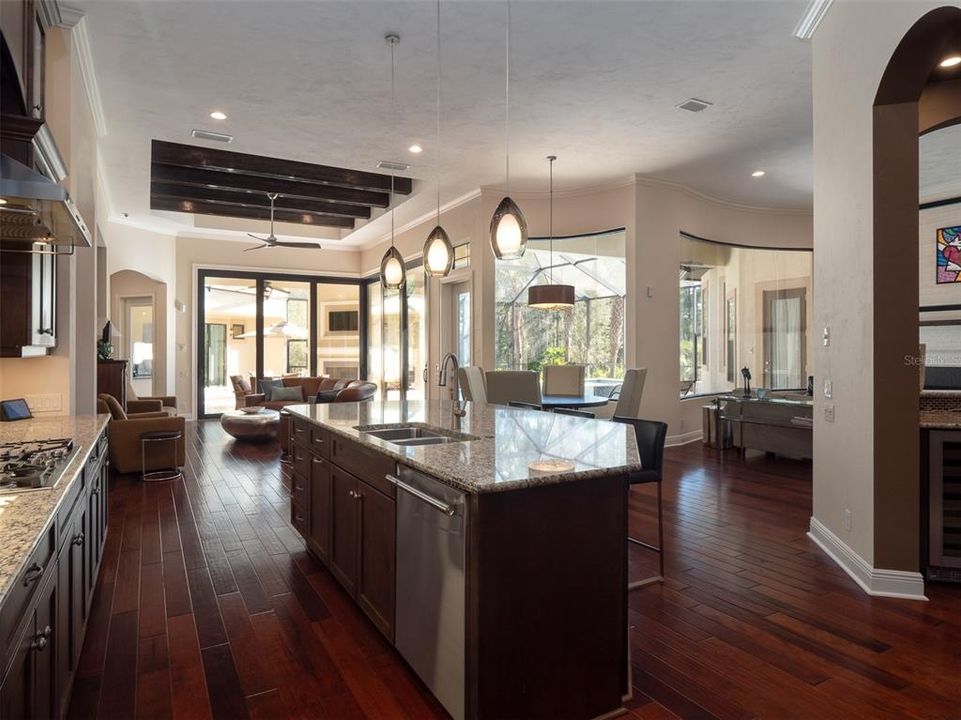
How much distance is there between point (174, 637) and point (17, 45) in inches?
118

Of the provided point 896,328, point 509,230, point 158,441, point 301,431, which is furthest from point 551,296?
point 158,441

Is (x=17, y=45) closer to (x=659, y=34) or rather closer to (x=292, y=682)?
(x=292, y=682)

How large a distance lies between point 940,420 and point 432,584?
2.94 m

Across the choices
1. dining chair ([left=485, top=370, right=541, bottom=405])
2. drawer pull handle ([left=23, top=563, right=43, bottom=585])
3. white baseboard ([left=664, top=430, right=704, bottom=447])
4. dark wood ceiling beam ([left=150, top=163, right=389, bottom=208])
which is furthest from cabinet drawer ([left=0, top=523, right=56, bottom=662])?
white baseboard ([left=664, top=430, right=704, bottom=447])

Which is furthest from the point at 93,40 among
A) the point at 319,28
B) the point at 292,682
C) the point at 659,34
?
the point at 292,682

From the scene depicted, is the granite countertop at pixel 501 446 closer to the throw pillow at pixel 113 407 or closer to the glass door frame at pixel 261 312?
the throw pillow at pixel 113 407

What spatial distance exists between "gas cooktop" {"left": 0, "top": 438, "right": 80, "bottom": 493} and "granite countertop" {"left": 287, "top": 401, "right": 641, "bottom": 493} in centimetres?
112

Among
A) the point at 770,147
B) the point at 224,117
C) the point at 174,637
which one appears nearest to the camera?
the point at 174,637

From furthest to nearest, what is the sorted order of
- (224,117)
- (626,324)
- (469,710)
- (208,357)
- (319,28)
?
1. (208,357)
2. (626,324)
3. (224,117)
4. (319,28)
5. (469,710)

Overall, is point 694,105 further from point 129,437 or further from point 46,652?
point 129,437

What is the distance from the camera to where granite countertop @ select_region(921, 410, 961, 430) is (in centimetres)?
301

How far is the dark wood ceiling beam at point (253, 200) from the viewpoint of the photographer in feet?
25.1

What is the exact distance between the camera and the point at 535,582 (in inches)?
73.4

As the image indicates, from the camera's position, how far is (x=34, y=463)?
2076 mm
